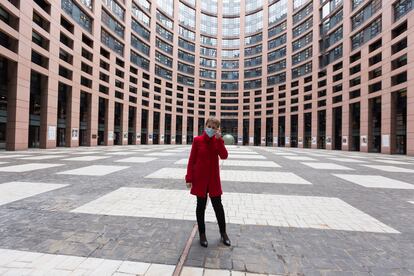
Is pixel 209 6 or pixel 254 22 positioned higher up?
pixel 209 6

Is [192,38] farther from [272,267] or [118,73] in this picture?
[272,267]

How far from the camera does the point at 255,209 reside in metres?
4.53

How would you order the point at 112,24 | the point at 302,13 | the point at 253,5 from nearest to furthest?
the point at 112,24 → the point at 302,13 → the point at 253,5

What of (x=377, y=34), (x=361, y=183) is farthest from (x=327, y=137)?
(x=361, y=183)

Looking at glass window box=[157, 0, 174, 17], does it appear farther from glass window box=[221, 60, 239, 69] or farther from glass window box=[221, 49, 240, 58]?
glass window box=[221, 60, 239, 69]

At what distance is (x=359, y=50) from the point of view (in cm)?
3322

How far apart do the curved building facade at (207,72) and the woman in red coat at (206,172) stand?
2597 cm

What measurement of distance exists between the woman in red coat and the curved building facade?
26.0m

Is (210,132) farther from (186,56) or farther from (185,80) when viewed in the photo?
(186,56)

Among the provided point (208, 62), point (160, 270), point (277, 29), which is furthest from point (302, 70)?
point (160, 270)

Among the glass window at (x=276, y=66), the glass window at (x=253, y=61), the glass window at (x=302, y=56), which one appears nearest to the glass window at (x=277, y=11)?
the glass window at (x=253, y=61)

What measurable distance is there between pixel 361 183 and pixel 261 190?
14.1 feet

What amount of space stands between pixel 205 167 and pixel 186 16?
6959 centimetres

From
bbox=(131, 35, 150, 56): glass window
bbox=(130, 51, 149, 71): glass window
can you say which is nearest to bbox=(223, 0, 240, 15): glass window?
bbox=(131, 35, 150, 56): glass window
